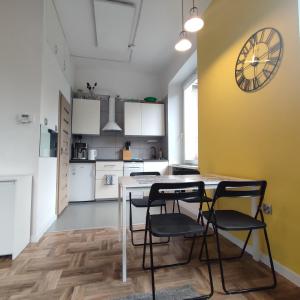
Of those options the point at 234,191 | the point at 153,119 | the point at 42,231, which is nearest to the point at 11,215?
the point at 42,231

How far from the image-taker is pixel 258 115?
192 centimetres

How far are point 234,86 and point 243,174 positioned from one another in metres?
1.01

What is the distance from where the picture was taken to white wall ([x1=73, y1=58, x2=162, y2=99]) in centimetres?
473

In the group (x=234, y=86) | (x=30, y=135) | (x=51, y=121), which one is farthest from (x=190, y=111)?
(x=30, y=135)

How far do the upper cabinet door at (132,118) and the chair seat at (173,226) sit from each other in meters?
3.12

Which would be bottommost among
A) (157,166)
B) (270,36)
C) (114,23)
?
(157,166)

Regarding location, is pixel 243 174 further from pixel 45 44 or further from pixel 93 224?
pixel 45 44

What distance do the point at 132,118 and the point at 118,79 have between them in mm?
1157

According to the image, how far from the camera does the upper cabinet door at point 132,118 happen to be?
4629 mm

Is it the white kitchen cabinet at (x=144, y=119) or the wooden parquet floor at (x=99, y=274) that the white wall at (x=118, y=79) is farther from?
the wooden parquet floor at (x=99, y=274)

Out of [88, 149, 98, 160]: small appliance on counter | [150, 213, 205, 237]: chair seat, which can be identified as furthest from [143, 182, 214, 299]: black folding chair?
[88, 149, 98, 160]: small appliance on counter

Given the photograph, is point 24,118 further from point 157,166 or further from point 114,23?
point 157,166

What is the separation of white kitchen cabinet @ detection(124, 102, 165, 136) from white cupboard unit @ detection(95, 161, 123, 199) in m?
0.87

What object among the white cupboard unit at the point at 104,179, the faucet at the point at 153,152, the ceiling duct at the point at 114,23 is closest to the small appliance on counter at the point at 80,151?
the white cupboard unit at the point at 104,179
